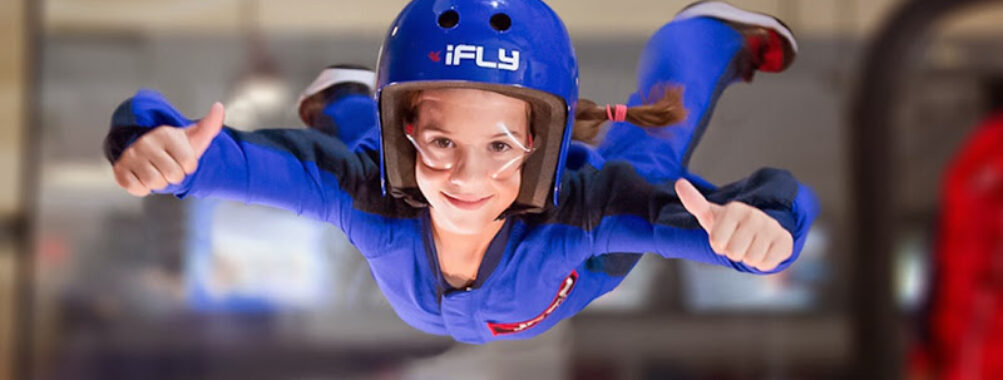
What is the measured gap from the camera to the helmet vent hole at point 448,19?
1.62 ft

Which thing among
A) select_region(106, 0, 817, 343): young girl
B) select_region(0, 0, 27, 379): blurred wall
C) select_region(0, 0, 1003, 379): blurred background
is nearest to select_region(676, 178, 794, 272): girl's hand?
select_region(106, 0, 817, 343): young girl

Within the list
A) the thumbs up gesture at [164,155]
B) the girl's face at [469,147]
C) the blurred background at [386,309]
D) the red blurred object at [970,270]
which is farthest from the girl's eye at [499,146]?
the red blurred object at [970,270]

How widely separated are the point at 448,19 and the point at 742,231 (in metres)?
0.19

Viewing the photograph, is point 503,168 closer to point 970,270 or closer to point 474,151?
point 474,151

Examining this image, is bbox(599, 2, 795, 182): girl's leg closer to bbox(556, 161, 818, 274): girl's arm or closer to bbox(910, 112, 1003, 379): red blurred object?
bbox(556, 161, 818, 274): girl's arm

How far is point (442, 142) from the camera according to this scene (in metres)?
0.51

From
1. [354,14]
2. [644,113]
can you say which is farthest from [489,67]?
[354,14]

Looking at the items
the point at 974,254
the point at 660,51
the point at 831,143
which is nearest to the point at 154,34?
the point at 660,51

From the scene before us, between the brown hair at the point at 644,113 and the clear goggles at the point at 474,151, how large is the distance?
4cm

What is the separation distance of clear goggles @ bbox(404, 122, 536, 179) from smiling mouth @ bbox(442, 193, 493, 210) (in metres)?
0.02

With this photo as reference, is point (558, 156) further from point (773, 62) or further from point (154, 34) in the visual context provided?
point (154, 34)

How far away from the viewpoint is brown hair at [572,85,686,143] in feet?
1.77

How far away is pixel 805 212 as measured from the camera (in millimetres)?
526

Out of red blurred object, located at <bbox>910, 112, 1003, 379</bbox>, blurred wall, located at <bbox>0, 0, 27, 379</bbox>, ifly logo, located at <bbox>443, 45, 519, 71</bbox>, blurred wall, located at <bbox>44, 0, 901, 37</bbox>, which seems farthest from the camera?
red blurred object, located at <bbox>910, 112, 1003, 379</bbox>
